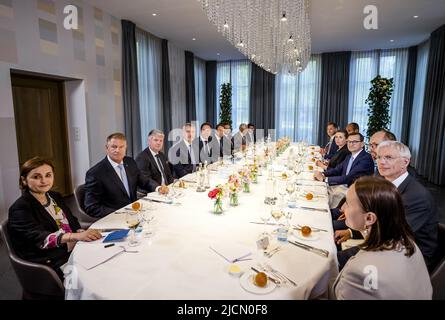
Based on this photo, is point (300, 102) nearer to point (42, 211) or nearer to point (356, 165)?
point (356, 165)

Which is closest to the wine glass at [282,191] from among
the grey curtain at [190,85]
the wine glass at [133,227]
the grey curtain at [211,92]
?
the wine glass at [133,227]

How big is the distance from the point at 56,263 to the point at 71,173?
4.05 meters

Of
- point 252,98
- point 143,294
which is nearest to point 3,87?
point 143,294

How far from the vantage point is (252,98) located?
32.6 ft

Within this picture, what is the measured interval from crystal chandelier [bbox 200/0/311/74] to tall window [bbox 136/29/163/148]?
3.02m

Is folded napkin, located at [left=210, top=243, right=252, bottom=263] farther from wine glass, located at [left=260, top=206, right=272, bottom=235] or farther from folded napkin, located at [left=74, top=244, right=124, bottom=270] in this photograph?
folded napkin, located at [left=74, top=244, right=124, bottom=270]

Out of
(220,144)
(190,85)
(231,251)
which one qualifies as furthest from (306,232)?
(190,85)

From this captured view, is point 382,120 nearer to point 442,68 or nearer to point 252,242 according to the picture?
point 442,68

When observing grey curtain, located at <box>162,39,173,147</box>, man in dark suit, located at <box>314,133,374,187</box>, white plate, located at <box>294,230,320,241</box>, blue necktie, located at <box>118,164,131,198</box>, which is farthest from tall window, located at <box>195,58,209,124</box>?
white plate, located at <box>294,230,320,241</box>

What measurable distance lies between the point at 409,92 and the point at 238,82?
18.2 ft

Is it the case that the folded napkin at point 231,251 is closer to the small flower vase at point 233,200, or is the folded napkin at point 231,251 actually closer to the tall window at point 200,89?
the small flower vase at point 233,200

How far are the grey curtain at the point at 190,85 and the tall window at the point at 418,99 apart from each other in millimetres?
6802

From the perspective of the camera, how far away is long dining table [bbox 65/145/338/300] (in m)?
1.19

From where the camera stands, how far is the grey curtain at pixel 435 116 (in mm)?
6125
